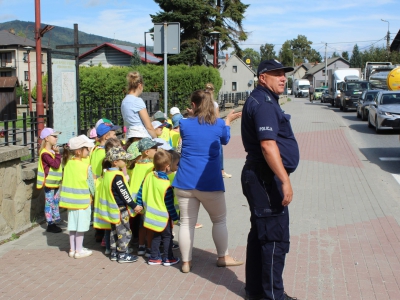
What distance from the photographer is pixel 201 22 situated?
148 feet

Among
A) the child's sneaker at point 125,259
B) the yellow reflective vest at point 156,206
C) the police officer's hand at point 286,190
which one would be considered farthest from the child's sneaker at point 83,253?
the police officer's hand at point 286,190

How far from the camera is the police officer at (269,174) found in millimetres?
4078

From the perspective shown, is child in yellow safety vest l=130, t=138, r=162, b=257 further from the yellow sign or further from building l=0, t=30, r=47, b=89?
building l=0, t=30, r=47, b=89

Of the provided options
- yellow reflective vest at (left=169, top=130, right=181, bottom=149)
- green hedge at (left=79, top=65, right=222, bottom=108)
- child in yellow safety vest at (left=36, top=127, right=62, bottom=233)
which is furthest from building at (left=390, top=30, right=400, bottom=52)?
child in yellow safety vest at (left=36, top=127, right=62, bottom=233)

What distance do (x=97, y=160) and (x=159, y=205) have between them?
155cm

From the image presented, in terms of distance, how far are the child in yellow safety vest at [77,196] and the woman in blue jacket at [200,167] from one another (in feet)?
4.30

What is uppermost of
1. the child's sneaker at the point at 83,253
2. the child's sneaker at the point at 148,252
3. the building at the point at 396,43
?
the building at the point at 396,43

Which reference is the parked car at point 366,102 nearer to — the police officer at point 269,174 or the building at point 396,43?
the police officer at point 269,174

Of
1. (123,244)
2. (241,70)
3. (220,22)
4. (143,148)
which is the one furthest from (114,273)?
(241,70)

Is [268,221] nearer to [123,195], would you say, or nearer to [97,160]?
[123,195]

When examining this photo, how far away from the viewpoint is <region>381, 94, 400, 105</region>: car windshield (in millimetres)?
20625

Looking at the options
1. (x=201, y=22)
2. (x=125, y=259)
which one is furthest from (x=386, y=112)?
(x=201, y=22)

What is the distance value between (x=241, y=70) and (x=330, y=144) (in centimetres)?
7272

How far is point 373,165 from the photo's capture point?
1242 centimetres
